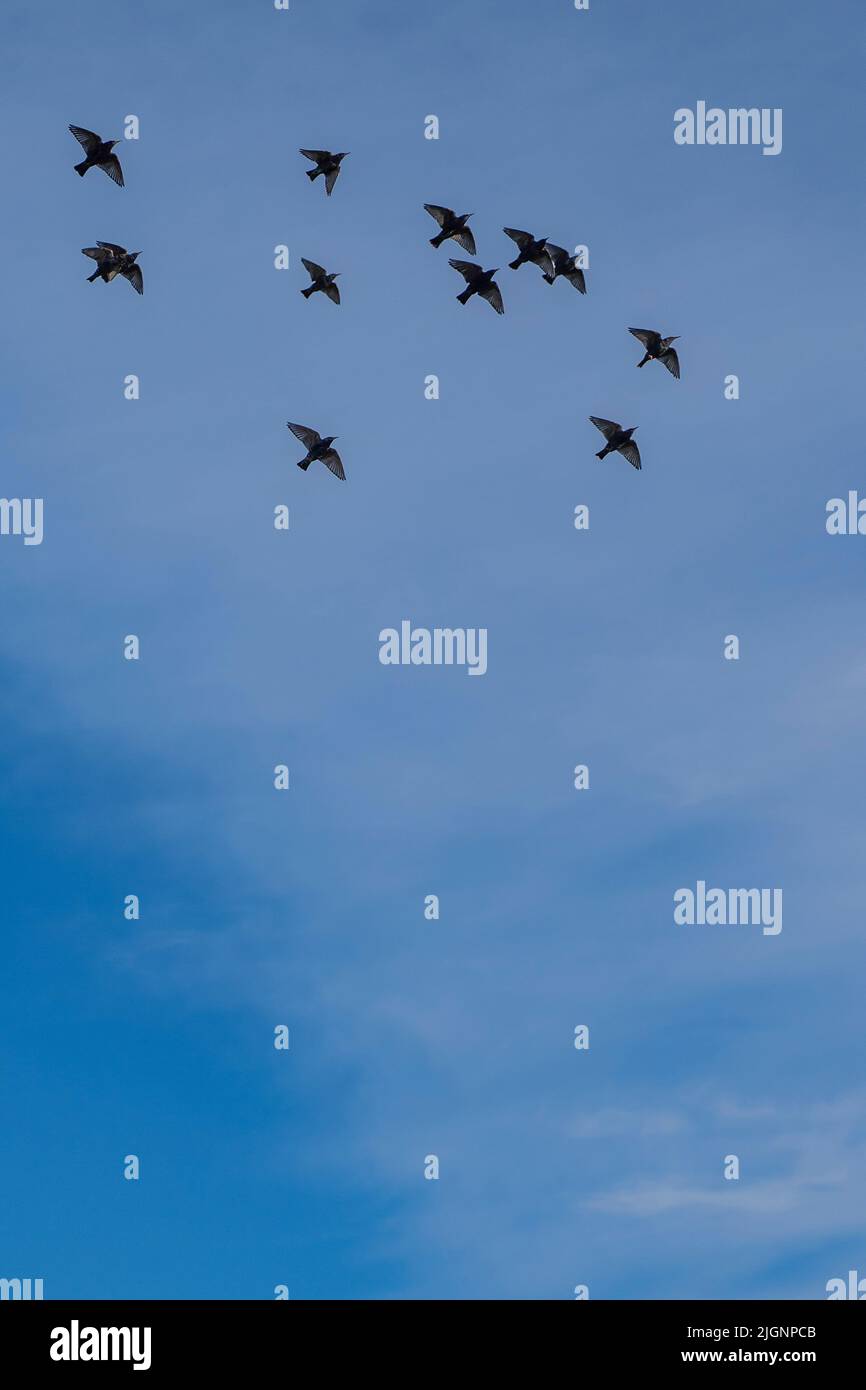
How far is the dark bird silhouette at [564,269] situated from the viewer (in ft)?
268

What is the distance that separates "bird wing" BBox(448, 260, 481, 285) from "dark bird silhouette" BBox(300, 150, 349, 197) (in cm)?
544

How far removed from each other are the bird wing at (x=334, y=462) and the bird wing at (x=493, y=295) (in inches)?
320

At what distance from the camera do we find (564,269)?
81.8 meters

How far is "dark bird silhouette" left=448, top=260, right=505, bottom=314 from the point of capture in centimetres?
8175

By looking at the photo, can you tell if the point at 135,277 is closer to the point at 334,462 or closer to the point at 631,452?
the point at 334,462

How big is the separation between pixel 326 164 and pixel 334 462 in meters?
11.0
